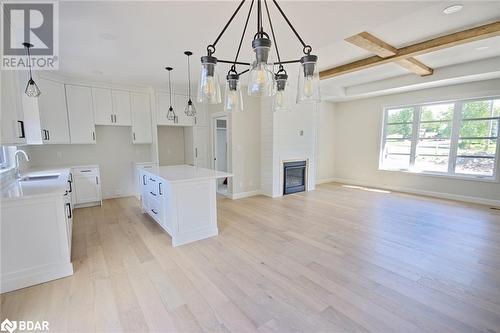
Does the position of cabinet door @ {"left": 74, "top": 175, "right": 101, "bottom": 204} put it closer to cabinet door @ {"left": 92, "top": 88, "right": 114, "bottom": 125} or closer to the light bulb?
cabinet door @ {"left": 92, "top": 88, "right": 114, "bottom": 125}

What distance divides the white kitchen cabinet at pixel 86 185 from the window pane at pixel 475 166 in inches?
315

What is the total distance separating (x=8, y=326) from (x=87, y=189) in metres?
3.40

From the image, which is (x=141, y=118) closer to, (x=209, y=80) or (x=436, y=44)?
(x=209, y=80)

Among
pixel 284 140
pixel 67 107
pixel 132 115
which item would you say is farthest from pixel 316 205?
pixel 67 107

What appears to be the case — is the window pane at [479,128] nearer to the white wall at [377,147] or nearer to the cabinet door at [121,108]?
the white wall at [377,147]

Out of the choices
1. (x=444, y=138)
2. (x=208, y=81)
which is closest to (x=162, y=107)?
(x=208, y=81)

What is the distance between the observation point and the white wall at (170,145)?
6.01m

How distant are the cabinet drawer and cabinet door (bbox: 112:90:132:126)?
114 cm

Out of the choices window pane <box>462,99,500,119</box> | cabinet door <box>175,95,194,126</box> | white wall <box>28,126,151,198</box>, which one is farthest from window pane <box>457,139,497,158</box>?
white wall <box>28,126,151,198</box>

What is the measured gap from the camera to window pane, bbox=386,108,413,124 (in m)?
5.76

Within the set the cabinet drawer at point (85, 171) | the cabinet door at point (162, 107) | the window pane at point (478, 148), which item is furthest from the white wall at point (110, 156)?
the window pane at point (478, 148)

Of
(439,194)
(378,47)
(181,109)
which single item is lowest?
(439,194)

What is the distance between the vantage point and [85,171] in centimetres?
457

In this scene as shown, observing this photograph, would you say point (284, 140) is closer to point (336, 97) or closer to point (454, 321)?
point (336, 97)
